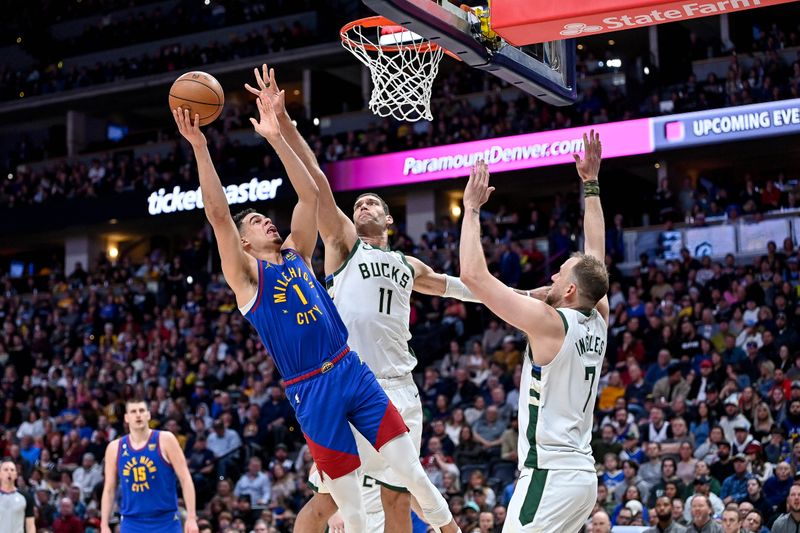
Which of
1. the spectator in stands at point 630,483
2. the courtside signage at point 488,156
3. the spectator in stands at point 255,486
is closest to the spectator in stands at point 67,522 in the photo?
the spectator in stands at point 255,486

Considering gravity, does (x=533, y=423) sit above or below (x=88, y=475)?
above

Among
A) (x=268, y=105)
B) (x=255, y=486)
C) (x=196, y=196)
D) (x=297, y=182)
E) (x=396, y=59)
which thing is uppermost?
(x=196, y=196)

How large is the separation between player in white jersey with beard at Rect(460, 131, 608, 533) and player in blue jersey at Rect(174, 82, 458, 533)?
2.61ft

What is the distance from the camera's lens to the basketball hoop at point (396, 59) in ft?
28.6

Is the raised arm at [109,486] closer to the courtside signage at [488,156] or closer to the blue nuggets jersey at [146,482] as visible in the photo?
the blue nuggets jersey at [146,482]

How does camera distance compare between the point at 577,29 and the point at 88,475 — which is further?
the point at 88,475

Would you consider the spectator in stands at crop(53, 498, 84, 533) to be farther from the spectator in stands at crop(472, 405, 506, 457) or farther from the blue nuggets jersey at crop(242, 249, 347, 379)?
the blue nuggets jersey at crop(242, 249, 347, 379)

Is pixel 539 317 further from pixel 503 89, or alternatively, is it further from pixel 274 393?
pixel 503 89

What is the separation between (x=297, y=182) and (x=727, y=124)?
53.4ft

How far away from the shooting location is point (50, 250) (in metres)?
34.0

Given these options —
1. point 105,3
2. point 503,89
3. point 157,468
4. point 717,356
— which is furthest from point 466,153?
point 105,3

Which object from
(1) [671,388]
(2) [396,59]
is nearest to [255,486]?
(1) [671,388]

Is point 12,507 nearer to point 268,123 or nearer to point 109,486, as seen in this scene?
point 109,486

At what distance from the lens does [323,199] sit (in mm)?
7031
